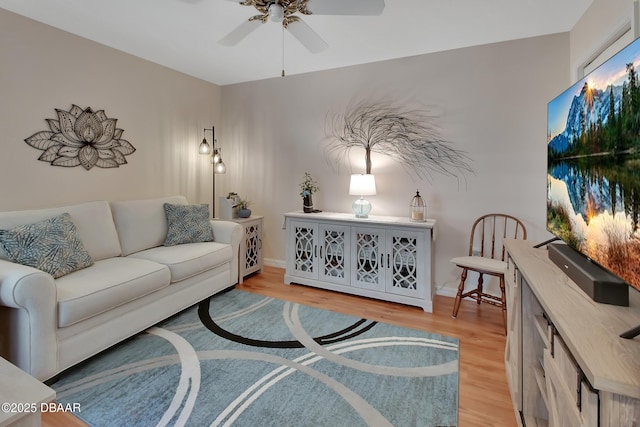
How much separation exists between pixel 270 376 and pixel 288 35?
264cm

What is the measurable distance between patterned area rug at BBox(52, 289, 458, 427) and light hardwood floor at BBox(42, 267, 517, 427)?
9 cm

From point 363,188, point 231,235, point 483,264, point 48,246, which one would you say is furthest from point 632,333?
point 231,235

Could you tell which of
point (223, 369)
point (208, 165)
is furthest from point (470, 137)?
point (208, 165)

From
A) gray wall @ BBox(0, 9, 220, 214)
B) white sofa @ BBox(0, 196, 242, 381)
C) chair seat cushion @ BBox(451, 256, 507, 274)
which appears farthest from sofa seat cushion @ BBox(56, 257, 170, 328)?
chair seat cushion @ BBox(451, 256, 507, 274)

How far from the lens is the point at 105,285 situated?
6.61 ft

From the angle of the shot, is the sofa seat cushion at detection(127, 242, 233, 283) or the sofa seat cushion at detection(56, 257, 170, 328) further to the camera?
the sofa seat cushion at detection(127, 242, 233, 283)

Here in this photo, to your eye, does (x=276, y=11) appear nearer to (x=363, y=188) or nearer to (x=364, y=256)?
(x=363, y=188)

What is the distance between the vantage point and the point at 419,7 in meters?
2.22

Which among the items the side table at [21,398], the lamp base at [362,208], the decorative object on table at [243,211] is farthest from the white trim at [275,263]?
the side table at [21,398]

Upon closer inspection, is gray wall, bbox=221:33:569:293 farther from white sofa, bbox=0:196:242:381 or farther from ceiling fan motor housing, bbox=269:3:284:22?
ceiling fan motor housing, bbox=269:3:284:22

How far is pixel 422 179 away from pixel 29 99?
345 cm

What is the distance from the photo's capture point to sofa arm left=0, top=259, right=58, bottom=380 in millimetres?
1646

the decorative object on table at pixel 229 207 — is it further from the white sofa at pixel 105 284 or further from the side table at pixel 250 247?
the white sofa at pixel 105 284

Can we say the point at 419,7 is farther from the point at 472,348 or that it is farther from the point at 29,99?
the point at 29,99
